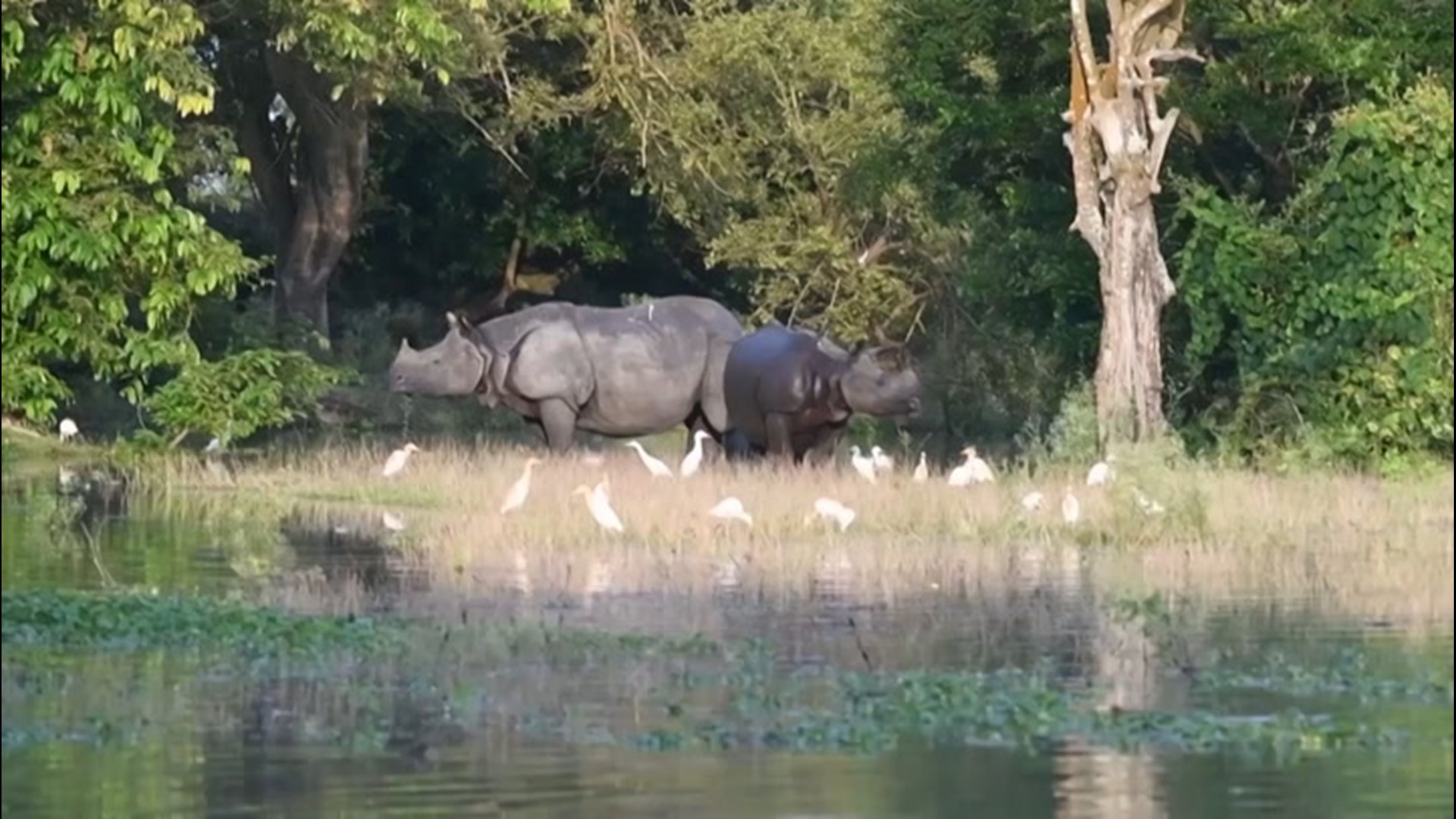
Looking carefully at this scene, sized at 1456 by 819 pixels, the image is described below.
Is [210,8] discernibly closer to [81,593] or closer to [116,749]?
[81,593]

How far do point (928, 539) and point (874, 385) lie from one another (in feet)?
26.8

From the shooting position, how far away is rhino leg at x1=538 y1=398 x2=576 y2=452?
2838 centimetres

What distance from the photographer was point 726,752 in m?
11.3

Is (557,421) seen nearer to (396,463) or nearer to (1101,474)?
(396,463)

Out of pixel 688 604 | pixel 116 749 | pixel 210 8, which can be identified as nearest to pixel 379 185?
pixel 210 8

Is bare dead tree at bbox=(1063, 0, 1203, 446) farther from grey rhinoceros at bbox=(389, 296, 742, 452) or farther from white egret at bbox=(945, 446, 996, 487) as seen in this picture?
grey rhinoceros at bbox=(389, 296, 742, 452)

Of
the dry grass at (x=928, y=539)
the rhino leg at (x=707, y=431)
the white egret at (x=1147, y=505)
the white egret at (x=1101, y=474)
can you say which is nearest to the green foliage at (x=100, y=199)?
the dry grass at (x=928, y=539)

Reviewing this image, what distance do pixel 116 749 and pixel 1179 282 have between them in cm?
1573

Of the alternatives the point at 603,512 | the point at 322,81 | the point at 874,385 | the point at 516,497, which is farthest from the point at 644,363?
the point at 603,512

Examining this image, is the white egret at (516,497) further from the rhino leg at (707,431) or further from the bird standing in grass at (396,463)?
the rhino leg at (707,431)

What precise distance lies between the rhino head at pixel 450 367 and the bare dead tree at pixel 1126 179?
6331 mm

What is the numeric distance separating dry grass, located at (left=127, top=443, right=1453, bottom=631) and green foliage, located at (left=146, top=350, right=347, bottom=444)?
2233mm

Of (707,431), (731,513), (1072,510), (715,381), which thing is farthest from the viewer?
(707,431)

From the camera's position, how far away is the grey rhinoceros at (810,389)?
26.1 m
